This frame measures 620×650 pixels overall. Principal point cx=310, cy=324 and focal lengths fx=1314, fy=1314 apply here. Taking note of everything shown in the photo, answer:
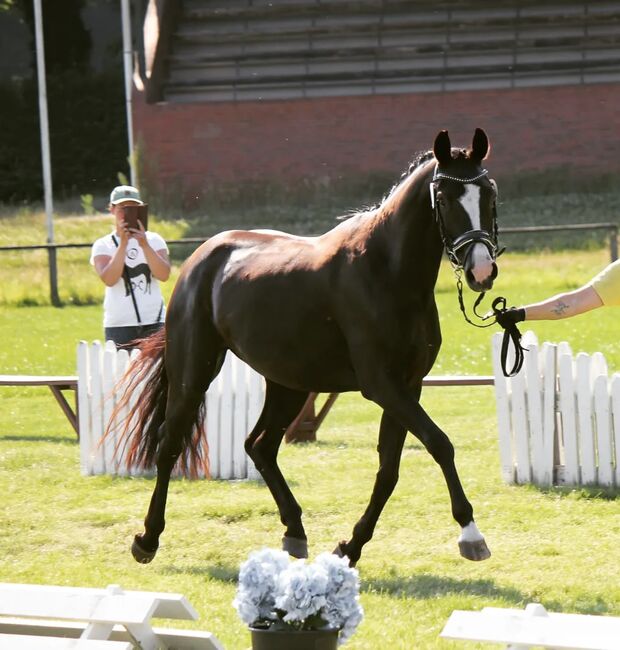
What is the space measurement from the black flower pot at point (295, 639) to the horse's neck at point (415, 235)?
206cm

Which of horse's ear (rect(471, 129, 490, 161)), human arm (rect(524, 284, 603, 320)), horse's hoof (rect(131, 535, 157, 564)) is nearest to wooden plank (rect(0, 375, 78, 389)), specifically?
horse's hoof (rect(131, 535, 157, 564))

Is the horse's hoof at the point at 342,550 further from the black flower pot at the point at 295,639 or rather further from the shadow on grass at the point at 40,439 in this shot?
the shadow on grass at the point at 40,439

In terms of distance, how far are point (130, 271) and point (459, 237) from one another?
4052 mm

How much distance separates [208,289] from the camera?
697 centimetres

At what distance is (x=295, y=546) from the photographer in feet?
21.9

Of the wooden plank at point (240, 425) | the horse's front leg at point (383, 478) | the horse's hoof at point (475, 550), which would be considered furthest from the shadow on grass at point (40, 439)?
the horse's hoof at point (475, 550)

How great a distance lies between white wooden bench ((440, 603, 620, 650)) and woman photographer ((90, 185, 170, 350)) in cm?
528

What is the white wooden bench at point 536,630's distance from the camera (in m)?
3.87

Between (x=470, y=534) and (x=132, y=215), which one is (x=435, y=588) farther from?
(x=132, y=215)

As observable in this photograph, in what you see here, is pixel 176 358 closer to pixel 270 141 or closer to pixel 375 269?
pixel 375 269

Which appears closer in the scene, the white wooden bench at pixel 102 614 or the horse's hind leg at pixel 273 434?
the white wooden bench at pixel 102 614

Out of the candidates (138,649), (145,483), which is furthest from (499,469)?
(138,649)

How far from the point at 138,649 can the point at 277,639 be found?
0.61 m

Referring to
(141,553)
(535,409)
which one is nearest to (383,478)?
(141,553)
